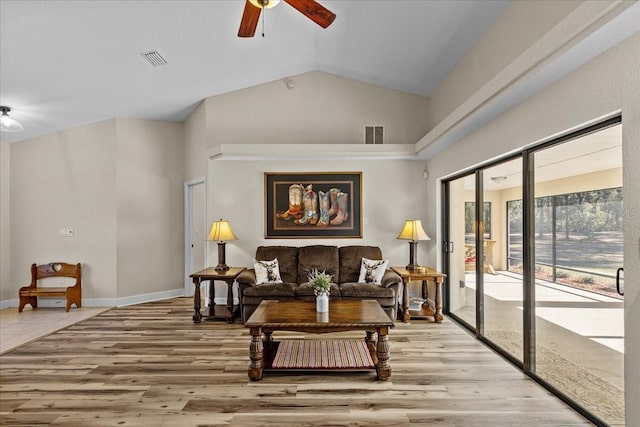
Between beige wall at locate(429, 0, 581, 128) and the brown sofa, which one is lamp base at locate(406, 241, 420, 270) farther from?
beige wall at locate(429, 0, 581, 128)

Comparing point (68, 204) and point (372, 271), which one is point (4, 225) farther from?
point (372, 271)

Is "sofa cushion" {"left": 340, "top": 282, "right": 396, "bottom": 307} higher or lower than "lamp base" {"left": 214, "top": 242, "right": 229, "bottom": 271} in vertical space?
lower

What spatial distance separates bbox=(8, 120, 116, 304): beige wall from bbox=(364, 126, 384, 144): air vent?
403 cm

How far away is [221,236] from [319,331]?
2.63 m

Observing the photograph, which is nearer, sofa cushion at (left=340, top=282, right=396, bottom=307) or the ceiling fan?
the ceiling fan

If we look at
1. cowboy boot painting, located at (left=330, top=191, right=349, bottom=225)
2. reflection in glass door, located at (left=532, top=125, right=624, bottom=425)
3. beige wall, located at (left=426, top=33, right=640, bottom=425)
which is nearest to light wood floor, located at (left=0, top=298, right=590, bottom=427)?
reflection in glass door, located at (left=532, top=125, right=624, bottom=425)

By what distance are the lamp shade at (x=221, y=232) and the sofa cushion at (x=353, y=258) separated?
5.32 ft

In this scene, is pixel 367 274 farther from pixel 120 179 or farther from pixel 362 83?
pixel 120 179

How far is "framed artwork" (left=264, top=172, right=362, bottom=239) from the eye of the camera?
5.93m

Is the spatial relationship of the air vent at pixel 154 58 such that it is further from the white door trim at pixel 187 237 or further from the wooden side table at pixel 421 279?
the wooden side table at pixel 421 279

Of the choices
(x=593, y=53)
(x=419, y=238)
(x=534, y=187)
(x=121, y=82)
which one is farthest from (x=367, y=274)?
(x=121, y=82)

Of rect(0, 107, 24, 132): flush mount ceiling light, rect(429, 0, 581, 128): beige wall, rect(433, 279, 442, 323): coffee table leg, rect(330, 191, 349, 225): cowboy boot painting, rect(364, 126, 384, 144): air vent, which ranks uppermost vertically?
rect(429, 0, 581, 128): beige wall

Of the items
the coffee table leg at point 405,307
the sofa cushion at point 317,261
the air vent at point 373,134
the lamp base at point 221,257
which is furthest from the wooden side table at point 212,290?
the air vent at point 373,134

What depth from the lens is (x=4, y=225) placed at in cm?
594
